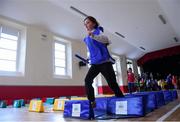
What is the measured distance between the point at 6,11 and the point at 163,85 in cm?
868

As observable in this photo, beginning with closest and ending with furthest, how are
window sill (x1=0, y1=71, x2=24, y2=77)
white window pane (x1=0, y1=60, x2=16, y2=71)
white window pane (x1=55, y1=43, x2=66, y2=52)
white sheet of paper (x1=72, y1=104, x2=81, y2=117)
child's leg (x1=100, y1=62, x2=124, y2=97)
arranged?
child's leg (x1=100, y1=62, x2=124, y2=97)
white sheet of paper (x1=72, y1=104, x2=81, y2=117)
window sill (x1=0, y1=71, x2=24, y2=77)
white window pane (x1=0, y1=60, x2=16, y2=71)
white window pane (x1=55, y1=43, x2=66, y2=52)

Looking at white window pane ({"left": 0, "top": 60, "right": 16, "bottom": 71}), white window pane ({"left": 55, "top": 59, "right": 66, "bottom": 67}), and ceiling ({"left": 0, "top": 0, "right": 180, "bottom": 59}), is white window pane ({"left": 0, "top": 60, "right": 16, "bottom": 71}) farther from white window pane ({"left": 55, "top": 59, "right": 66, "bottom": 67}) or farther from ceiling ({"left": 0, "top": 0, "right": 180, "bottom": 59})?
white window pane ({"left": 55, "top": 59, "right": 66, "bottom": 67})

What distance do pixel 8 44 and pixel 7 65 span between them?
66 cm

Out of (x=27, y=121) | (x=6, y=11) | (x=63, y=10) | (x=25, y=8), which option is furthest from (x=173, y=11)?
(x=27, y=121)

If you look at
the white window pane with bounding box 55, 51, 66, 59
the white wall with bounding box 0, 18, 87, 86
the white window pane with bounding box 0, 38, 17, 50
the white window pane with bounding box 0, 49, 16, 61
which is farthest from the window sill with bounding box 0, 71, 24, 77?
the white window pane with bounding box 55, 51, 66, 59

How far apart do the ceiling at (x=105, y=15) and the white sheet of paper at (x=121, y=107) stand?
3.89 meters

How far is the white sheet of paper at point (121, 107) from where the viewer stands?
5.61ft

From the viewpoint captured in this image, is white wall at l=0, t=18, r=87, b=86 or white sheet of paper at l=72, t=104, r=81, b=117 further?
white wall at l=0, t=18, r=87, b=86

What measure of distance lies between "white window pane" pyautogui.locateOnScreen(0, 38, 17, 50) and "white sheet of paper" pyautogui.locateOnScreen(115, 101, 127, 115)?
4.25 meters

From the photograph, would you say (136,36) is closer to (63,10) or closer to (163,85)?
(163,85)

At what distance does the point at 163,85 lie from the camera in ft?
30.6

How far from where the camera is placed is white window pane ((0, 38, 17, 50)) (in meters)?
4.76

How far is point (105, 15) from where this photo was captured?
5.82m

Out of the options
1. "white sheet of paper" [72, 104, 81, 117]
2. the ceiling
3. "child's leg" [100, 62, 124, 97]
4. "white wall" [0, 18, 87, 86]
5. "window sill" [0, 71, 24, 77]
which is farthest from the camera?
"white wall" [0, 18, 87, 86]
